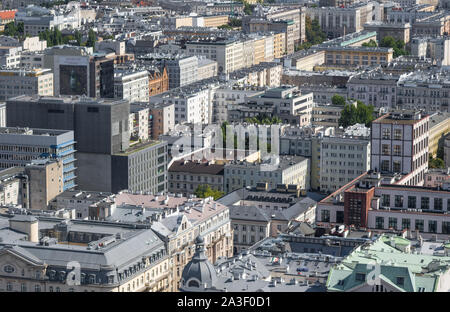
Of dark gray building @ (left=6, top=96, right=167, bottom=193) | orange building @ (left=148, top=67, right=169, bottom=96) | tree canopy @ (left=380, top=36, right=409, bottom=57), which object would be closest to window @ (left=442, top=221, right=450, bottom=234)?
dark gray building @ (left=6, top=96, right=167, bottom=193)

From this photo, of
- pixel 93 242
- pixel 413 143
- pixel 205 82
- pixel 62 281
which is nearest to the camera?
pixel 62 281

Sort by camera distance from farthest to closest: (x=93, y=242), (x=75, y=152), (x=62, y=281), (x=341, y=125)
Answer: (x=341, y=125) → (x=75, y=152) → (x=93, y=242) → (x=62, y=281)

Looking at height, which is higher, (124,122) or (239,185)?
(124,122)

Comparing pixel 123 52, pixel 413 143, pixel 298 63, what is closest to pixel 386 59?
pixel 298 63

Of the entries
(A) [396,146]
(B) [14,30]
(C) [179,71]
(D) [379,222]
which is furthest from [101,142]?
(B) [14,30]

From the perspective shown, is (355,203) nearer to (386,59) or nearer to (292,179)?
(292,179)

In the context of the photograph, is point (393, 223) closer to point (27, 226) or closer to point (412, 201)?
point (412, 201)

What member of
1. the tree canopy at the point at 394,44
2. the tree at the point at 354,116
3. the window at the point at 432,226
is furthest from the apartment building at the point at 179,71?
the window at the point at 432,226
